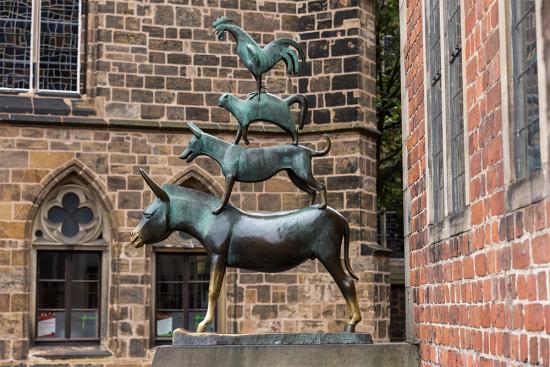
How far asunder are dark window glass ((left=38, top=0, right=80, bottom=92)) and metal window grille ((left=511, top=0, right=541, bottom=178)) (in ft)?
39.3

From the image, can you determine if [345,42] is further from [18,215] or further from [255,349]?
[255,349]

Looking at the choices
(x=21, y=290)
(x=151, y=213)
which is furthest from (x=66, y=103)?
(x=151, y=213)

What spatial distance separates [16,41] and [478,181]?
11759 millimetres

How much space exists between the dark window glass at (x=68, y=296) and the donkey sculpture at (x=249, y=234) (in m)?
8.78

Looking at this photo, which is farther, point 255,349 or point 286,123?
point 286,123

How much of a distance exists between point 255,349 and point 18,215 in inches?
367

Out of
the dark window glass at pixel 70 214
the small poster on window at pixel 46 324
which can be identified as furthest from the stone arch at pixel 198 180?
the small poster on window at pixel 46 324

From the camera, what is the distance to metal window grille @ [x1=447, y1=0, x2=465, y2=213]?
7.39 metres

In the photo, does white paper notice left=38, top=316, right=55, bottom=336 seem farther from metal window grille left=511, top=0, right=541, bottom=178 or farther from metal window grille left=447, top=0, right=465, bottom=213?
metal window grille left=511, top=0, right=541, bottom=178

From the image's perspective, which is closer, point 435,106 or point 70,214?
point 435,106

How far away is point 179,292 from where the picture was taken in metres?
16.8

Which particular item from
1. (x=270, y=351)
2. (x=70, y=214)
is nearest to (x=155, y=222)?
(x=270, y=351)

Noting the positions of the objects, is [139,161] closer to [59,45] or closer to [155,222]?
[59,45]

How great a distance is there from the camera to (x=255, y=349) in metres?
7.48
